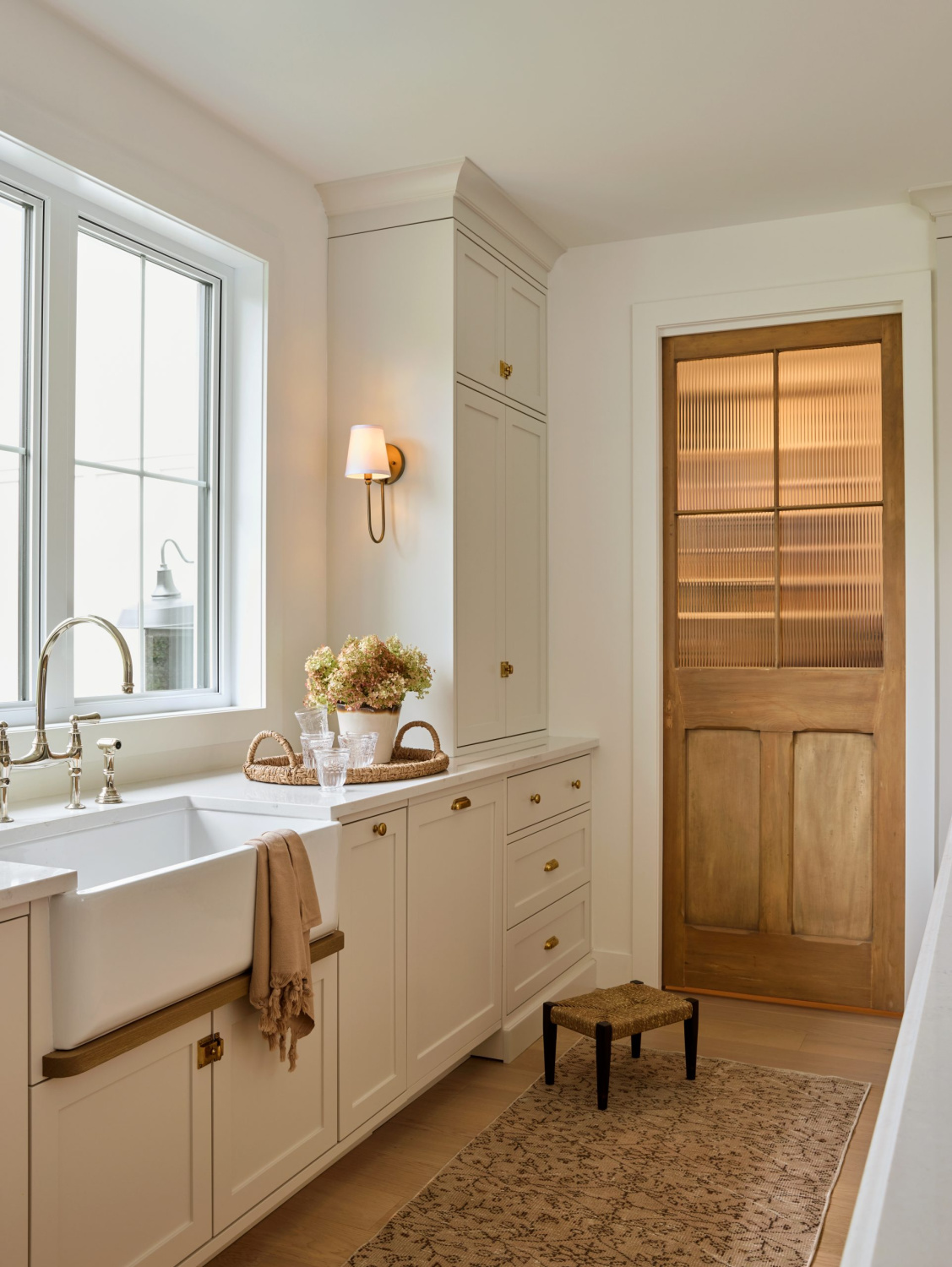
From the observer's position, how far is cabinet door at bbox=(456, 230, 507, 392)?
3111mm

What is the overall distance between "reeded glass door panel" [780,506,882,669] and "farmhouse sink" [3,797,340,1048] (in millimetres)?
1975

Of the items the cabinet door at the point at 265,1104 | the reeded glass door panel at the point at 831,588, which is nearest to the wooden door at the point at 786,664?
the reeded glass door panel at the point at 831,588

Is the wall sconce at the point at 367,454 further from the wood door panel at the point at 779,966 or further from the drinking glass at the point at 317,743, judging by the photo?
the wood door panel at the point at 779,966

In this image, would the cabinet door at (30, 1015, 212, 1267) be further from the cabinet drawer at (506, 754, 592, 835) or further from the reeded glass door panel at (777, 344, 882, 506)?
the reeded glass door panel at (777, 344, 882, 506)

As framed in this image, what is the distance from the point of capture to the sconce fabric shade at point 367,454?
297cm

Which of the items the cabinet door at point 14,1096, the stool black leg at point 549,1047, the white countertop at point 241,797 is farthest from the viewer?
the stool black leg at point 549,1047

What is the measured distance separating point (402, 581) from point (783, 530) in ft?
4.38

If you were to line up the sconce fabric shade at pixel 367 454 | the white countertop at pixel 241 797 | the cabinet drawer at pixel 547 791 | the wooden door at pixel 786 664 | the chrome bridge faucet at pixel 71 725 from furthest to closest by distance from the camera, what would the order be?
the wooden door at pixel 786 664 → the cabinet drawer at pixel 547 791 → the sconce fabric shade at pixel 367 454 → the chrome bridge faucet at pixel 71 725 → the white countertop at pixel 241 797

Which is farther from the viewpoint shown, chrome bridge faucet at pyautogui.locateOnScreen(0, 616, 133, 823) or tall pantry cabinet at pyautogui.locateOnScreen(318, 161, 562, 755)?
tall pantry cabinet at pyautogui.locateOnScreen(318, 161, 562, 755)

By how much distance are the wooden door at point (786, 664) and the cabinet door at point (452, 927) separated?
96cm

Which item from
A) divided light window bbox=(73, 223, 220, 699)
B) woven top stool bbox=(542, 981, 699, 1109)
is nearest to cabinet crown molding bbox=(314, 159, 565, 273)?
divided light window bbox=(73, 223, 220, 699)

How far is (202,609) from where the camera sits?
117 inches

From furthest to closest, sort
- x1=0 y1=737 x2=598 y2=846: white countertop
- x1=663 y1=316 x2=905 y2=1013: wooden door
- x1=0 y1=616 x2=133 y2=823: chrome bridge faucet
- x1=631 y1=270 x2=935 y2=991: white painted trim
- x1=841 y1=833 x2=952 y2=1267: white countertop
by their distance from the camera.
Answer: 1. x1=663 y1=316 x2=905 y2=1013: wooden door
2. x1=631 y1=270 x2=935 y2=991: white painted trim
3. x1=0 y1=616 x2=133 y2=823: chrome bridge faucet
4. x1=0 y1=737 x2=598 y2=846: white countertop
5. x1=841 y1=833 x2=952 y2=1267: white countertop

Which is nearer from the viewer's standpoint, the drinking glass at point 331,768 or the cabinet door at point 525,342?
the drinking glass at point 331,768
